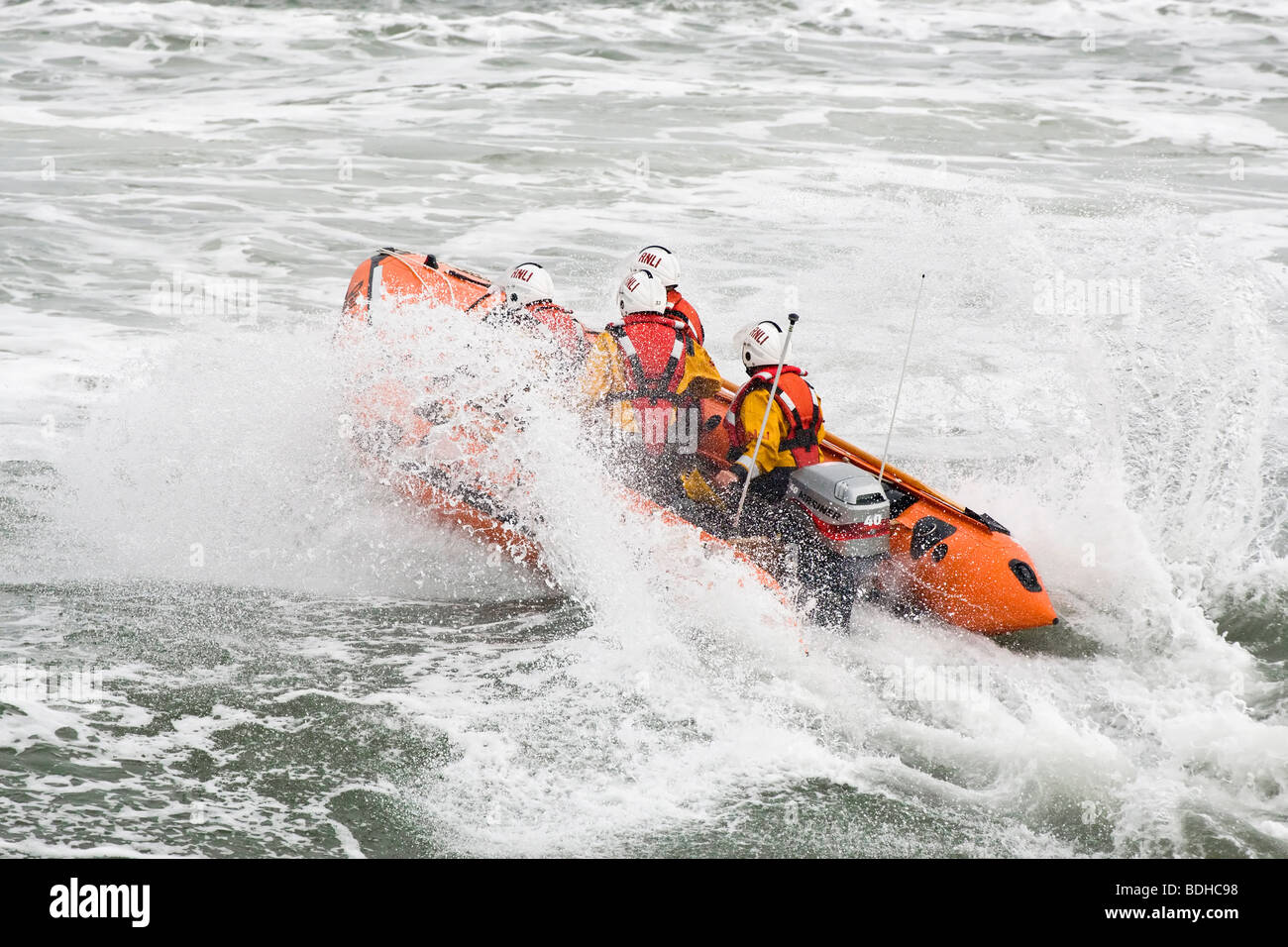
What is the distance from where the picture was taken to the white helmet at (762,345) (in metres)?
5.59

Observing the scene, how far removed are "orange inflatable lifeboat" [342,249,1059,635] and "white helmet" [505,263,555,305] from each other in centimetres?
76

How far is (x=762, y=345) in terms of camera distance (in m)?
5.60

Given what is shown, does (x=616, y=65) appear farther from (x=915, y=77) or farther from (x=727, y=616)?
(x=727, y=616)

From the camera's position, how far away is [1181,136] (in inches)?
701

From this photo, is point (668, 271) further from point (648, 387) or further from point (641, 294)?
point (648, 387)

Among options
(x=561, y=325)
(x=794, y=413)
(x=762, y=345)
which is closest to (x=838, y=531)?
(x=794, y=413)

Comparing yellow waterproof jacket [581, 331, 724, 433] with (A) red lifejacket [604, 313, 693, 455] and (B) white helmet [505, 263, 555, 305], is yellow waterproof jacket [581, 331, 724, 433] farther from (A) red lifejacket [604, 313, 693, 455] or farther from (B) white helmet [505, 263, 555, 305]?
(B) white helmet [505, 263, 555, 305]

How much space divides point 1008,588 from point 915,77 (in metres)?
17.7

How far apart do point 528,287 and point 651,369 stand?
101 centimetres

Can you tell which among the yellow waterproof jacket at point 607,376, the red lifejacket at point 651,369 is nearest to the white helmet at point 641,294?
the red lifejacket at point 651,369

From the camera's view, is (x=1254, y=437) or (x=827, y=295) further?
(x=827, y=295)

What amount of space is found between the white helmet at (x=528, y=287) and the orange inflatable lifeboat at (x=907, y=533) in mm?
760

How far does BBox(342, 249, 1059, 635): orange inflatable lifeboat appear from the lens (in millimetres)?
5727
